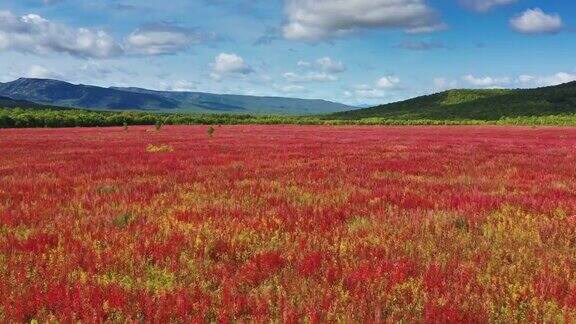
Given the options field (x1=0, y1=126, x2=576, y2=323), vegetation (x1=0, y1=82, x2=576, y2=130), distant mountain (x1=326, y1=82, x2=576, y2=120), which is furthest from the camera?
distant mountain (x1=326, y1=82, x2=576, y2=120)

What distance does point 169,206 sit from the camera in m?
8.96

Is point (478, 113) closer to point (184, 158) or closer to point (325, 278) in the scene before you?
point (184, 158)

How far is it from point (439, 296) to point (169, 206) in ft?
18.0

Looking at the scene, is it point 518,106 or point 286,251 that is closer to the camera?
point 286,251

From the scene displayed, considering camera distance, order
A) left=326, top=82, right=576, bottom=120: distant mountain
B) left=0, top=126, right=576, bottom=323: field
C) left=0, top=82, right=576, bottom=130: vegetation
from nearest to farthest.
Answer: left=0, top=126, right=576, bottom=323: field, left=0, top=82, right=576, bottom=130: vegetation, left=326, top=82, right=576, bottom=120: distant mountain

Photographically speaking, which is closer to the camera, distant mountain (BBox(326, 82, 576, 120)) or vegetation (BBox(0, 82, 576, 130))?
vegetation (BBox(0, 82, 576, 130))

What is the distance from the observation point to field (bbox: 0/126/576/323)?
14.2 ft

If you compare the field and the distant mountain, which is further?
the distant mountain

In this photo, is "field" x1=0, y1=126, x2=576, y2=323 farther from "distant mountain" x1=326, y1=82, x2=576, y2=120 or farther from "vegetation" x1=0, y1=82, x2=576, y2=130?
"distant mountain" x1=326, y1=82, x2=576, y2=120

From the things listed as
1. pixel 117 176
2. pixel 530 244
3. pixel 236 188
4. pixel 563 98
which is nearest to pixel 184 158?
pixel 117 176

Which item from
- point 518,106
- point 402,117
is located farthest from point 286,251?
point 518,106

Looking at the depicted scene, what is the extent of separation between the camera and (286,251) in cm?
596

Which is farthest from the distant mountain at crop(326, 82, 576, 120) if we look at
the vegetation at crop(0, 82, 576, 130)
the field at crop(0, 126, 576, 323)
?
the field at crop(0, 126, 576, 323)

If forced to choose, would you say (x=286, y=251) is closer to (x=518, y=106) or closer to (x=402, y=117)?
(x=402, y=117)
